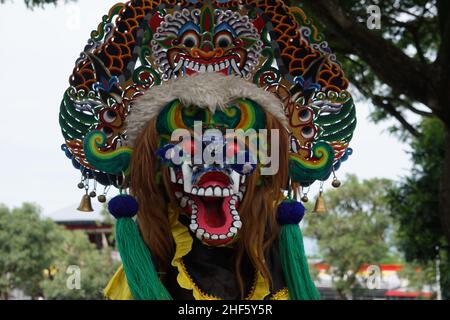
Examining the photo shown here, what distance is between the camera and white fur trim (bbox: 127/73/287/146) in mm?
3012

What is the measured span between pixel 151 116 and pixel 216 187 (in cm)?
47

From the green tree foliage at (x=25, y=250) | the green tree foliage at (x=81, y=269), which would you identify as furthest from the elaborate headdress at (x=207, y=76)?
the green tree foliage at (x=25, y=250)

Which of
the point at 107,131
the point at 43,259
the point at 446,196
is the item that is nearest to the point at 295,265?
the point at 107,131

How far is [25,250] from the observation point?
68.3 ft

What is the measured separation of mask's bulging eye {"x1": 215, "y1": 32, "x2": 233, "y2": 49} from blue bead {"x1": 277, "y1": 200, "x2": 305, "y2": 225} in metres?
0.79

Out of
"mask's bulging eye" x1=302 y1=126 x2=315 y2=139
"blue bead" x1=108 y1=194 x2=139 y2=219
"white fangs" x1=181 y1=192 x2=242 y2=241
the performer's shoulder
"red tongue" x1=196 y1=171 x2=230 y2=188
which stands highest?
"mask's bulging eye" x1=302 y1=126 x2=315 y2=139

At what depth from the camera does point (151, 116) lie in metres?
3.08

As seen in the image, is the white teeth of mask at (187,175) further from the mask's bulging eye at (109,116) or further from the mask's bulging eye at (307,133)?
the mask's bulging eye at (307,133)

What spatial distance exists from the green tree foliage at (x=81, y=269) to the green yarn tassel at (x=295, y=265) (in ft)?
55.0

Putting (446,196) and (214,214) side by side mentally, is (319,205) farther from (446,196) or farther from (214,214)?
(446,196)

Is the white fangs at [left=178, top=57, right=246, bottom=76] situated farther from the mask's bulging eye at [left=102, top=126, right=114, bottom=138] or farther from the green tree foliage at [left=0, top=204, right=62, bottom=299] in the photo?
the green tree foliage at [left=0, top=204, right=62, bottom=299]

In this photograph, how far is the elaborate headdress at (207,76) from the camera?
3.14 metres

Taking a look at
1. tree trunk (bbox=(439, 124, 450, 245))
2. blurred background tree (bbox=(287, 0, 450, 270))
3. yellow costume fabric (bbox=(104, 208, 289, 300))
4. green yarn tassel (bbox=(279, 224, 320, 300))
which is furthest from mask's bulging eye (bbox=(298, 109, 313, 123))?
tree trunk (bbox=(439, 124, 450, 245))

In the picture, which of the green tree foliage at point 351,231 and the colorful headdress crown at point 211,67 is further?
the green tree foliage at point 351,231
